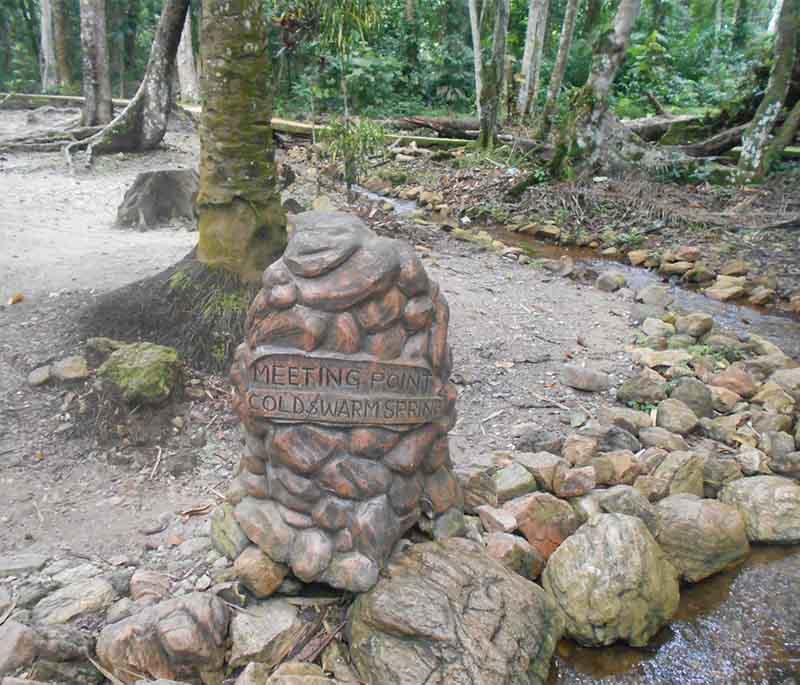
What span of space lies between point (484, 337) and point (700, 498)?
202 centimetres

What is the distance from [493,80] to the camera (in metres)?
10.8

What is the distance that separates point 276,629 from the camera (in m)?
2.31

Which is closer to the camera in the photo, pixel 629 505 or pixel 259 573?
pixel 259 573

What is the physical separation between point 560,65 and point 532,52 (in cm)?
163

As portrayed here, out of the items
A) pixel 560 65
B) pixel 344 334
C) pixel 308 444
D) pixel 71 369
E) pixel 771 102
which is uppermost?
pixel 560 65

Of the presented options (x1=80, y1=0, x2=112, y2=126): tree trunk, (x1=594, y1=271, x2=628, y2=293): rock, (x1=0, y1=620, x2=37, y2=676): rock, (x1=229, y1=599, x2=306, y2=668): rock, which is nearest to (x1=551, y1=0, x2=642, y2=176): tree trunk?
(x1=594, y1=271, x2=628, y2=293): rock

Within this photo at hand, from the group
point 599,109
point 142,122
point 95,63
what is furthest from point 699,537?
point 95,63

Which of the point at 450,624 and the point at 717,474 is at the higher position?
the point at 450,624

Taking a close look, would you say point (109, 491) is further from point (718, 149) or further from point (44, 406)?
point (718, 149)

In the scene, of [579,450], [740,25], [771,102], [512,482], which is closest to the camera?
[512,482]

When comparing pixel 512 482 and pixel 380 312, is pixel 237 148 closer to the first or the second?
pixel 380 312

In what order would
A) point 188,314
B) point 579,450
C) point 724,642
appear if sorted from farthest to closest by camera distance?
point 188,314
point 579,450
point 724,642

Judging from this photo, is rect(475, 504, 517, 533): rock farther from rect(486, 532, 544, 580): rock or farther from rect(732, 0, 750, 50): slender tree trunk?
rect(732, 0, 750, 50): slender tree trunk

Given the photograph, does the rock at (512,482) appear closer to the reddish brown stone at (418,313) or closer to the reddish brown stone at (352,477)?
the reddish brown stone at (352,477)
